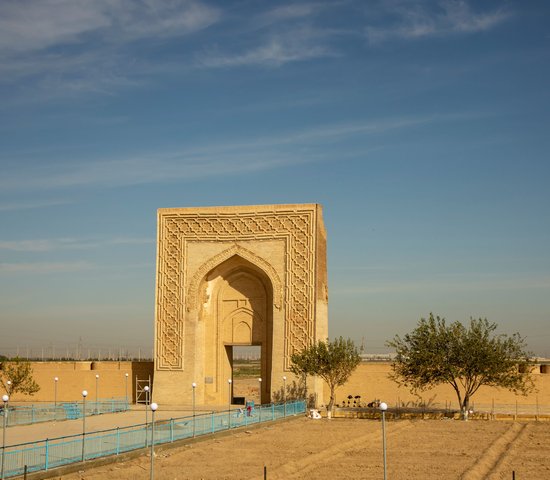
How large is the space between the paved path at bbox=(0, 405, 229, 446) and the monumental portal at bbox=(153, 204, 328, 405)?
217 centimetres

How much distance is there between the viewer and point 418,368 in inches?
1198

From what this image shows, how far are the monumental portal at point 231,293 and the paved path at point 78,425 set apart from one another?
2171 millimetres

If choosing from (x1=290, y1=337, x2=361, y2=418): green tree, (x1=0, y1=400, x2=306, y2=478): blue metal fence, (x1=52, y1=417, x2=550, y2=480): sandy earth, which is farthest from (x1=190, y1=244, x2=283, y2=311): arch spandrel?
(x1=52, y1=417, x2=550, y2=480): sandy earth

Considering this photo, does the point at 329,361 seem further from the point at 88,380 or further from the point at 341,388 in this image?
the point at 88,380

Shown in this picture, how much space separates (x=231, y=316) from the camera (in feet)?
116

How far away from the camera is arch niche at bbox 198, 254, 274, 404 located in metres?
34.6

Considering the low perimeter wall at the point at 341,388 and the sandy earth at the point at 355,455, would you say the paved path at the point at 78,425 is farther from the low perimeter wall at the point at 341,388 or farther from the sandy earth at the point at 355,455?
the low perimeter wall at the point at 341,388

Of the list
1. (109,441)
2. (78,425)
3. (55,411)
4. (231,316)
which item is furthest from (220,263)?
(109,441)

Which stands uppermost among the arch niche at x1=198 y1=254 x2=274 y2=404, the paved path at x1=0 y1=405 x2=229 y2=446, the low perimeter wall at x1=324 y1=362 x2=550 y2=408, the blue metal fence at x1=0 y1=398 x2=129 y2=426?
the arch niche at x1=198 y1=254 x2=274 y2=404

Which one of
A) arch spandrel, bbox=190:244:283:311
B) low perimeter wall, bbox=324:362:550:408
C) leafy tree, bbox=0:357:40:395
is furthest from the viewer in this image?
low perimeter wall, bbox=324:362:550:408

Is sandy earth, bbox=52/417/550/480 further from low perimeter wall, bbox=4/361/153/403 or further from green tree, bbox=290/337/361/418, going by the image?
low perimeter wall, bbox=4/361/153/403

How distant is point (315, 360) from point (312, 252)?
4.48 m

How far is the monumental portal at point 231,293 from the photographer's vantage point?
33219 millimetres

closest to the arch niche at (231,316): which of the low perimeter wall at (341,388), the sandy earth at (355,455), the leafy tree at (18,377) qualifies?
the low perimeter wall at (341,388)
